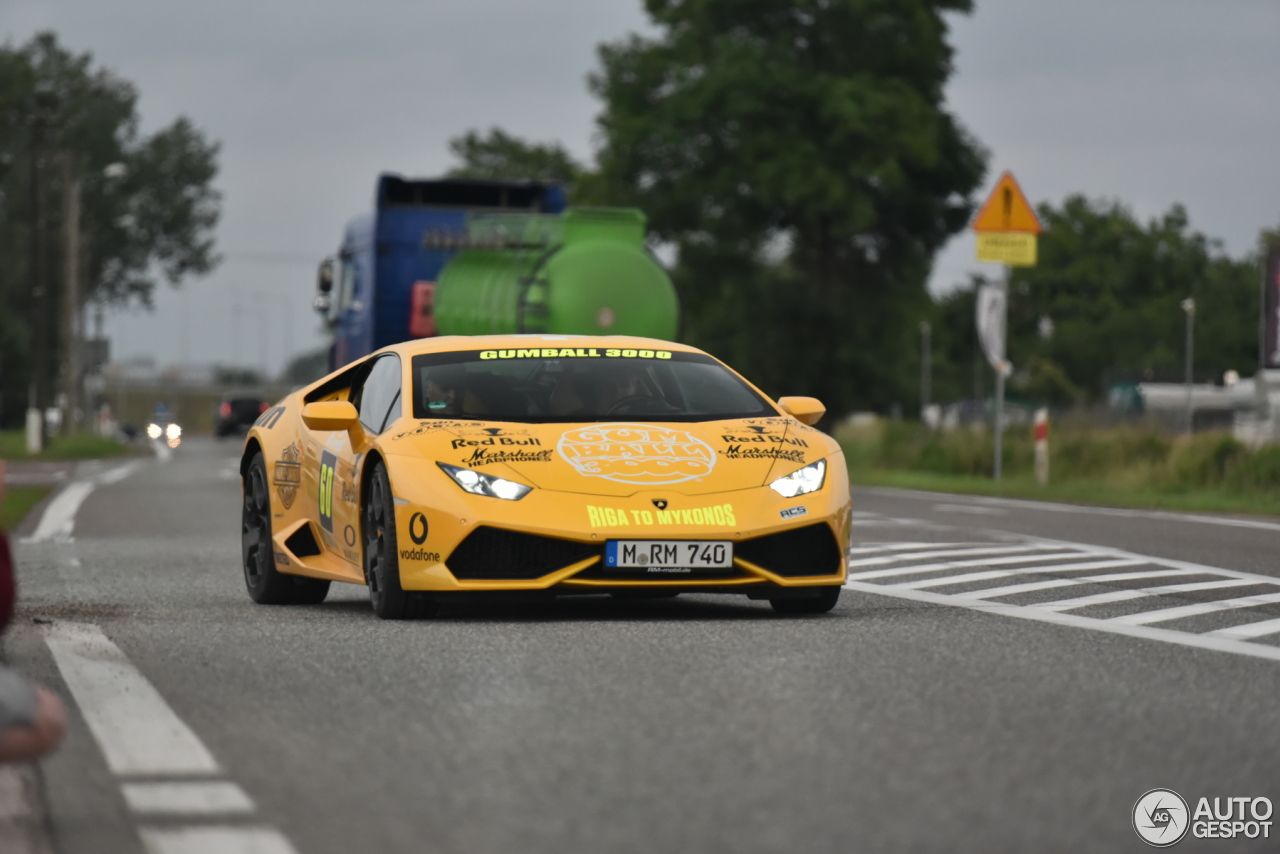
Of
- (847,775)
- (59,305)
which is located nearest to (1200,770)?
(847,775)

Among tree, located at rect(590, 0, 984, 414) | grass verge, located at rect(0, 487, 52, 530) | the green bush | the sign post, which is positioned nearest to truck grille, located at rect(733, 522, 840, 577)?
grass verge, located at rect(0, 487, 52, 530)

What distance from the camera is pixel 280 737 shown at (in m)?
5.95

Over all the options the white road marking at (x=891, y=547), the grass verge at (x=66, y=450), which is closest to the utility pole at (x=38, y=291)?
the grass verge at (x=66, y=450)

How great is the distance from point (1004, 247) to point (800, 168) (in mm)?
22443

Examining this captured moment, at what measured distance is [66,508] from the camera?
22.8 meters

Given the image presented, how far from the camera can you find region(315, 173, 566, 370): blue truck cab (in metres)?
22.8

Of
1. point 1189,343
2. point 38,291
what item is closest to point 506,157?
point 1189,343

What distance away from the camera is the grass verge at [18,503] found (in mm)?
20277

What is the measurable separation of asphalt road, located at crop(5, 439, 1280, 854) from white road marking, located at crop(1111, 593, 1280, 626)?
49 millimetres

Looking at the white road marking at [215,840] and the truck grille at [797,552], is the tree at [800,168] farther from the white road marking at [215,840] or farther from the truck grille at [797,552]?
the white road marking at [215,840]

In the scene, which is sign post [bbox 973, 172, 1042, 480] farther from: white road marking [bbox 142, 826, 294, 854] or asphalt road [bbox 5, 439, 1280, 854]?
white road marking [bbox 142, 826, 294, 854]

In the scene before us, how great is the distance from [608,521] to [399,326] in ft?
46.6

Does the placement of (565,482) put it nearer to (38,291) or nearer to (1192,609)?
(1192,609)

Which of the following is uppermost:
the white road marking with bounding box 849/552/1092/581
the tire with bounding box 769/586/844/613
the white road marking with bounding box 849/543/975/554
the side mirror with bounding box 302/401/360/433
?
the side mirror with bounding box 302/401/360/433
